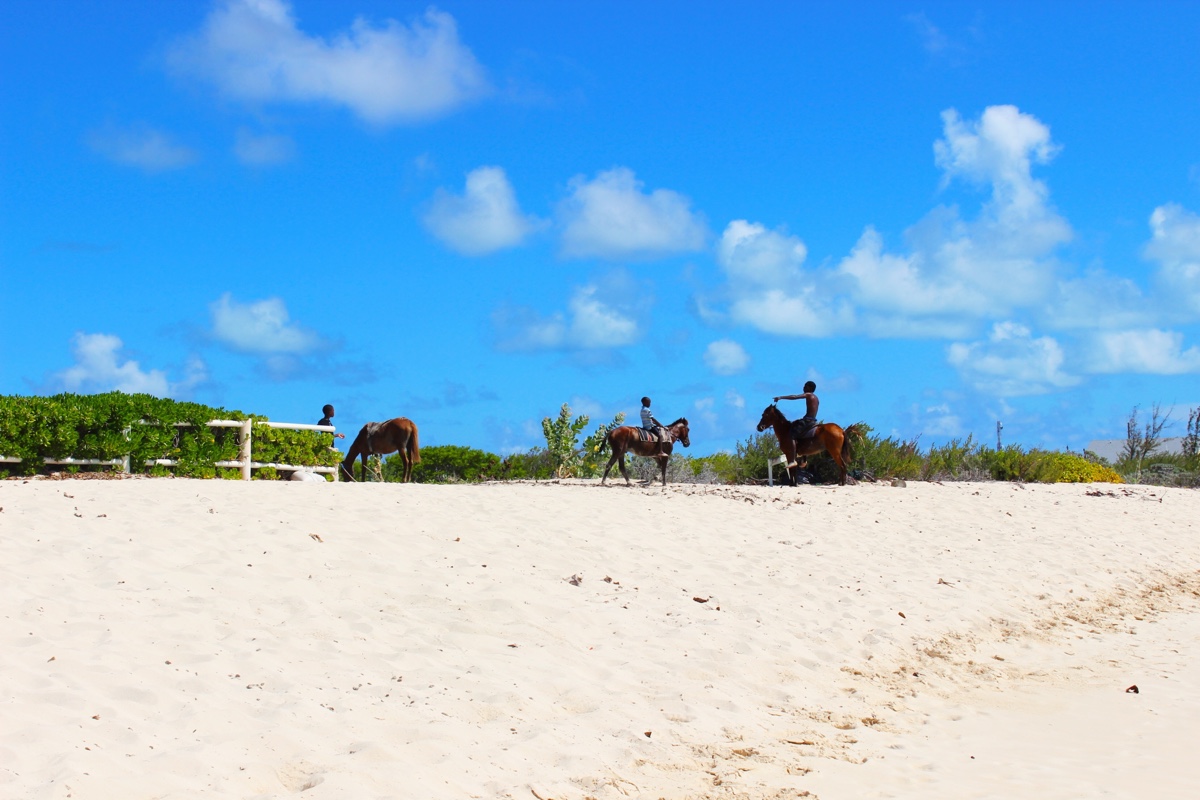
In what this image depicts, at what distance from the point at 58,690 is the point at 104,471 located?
12.1 m

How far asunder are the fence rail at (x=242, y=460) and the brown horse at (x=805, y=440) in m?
9.59

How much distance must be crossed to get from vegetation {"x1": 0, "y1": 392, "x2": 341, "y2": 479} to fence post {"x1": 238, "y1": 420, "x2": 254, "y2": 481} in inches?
5.1

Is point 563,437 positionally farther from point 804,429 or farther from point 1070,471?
point 1070,471

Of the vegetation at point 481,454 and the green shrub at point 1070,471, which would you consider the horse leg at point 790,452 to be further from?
the green shrub at point 1070,471

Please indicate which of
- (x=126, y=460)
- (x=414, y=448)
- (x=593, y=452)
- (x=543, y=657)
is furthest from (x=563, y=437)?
(x=543, y=657)

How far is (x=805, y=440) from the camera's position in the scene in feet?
71.3

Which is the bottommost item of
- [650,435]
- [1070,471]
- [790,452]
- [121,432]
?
[1070,471]

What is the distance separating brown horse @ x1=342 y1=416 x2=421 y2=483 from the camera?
22.5 meters

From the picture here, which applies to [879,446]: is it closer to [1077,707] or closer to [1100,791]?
[1077,707]

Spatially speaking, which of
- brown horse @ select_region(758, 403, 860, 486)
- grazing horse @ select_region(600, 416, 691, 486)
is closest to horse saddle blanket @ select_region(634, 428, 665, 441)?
grazing horse @ select_region(600, 416, 691, 486)

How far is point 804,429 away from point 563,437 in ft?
27.5

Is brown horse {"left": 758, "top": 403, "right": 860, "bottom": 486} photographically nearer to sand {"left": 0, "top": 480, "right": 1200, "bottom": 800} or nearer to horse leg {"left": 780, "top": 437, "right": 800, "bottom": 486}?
horse leg {"left": 780, "top": 437, "right": 800, "bottom": 486}

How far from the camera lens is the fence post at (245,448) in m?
19.9

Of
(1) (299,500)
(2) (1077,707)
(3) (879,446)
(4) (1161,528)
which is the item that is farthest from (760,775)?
(3) (879,446)
